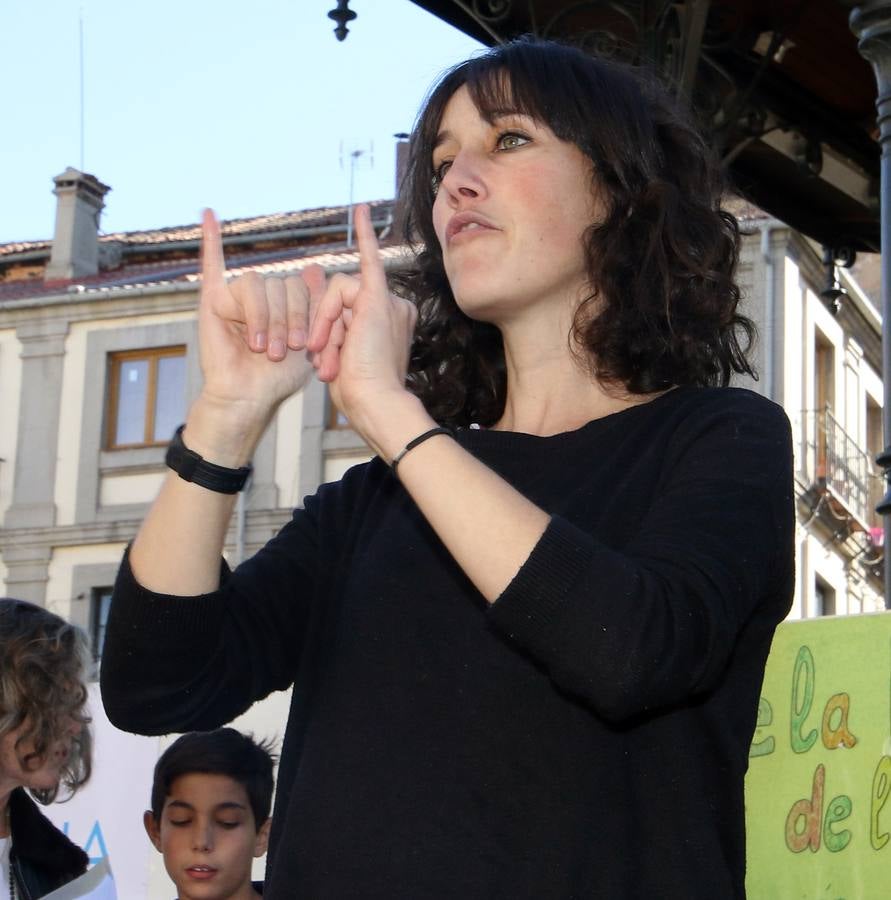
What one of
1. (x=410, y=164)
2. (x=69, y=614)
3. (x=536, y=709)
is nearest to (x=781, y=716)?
(x=410, y=164)

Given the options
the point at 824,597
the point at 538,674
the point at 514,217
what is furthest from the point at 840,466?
the point at 538,674

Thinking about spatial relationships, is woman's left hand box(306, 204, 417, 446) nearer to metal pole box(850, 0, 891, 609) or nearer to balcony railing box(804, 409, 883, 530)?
metal pole box(850, 0, 891, 609)

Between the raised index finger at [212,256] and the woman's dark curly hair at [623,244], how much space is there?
1.32 feet

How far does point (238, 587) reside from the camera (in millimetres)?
2076

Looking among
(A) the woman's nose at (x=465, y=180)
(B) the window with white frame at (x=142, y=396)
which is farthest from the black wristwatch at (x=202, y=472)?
(B) the window with white frame at (x=142, y=396)

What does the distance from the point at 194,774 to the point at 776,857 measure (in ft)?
7.59

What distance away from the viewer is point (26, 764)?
3930 mm

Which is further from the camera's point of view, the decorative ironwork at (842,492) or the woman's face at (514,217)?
the decorative ironwork at (842,492)

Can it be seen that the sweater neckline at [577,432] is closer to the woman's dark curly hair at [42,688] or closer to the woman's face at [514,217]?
the woman's face at [514,217]

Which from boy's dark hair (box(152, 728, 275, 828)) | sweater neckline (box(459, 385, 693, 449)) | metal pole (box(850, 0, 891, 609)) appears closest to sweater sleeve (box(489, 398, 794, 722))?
sweater neckline (box(459, 385, 693, 449))

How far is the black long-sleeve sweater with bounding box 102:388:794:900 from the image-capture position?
171cm

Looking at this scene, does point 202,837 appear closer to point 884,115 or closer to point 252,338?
point 884,115

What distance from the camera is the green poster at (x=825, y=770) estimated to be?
9.25 feet

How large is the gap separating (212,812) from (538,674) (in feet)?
10.3
